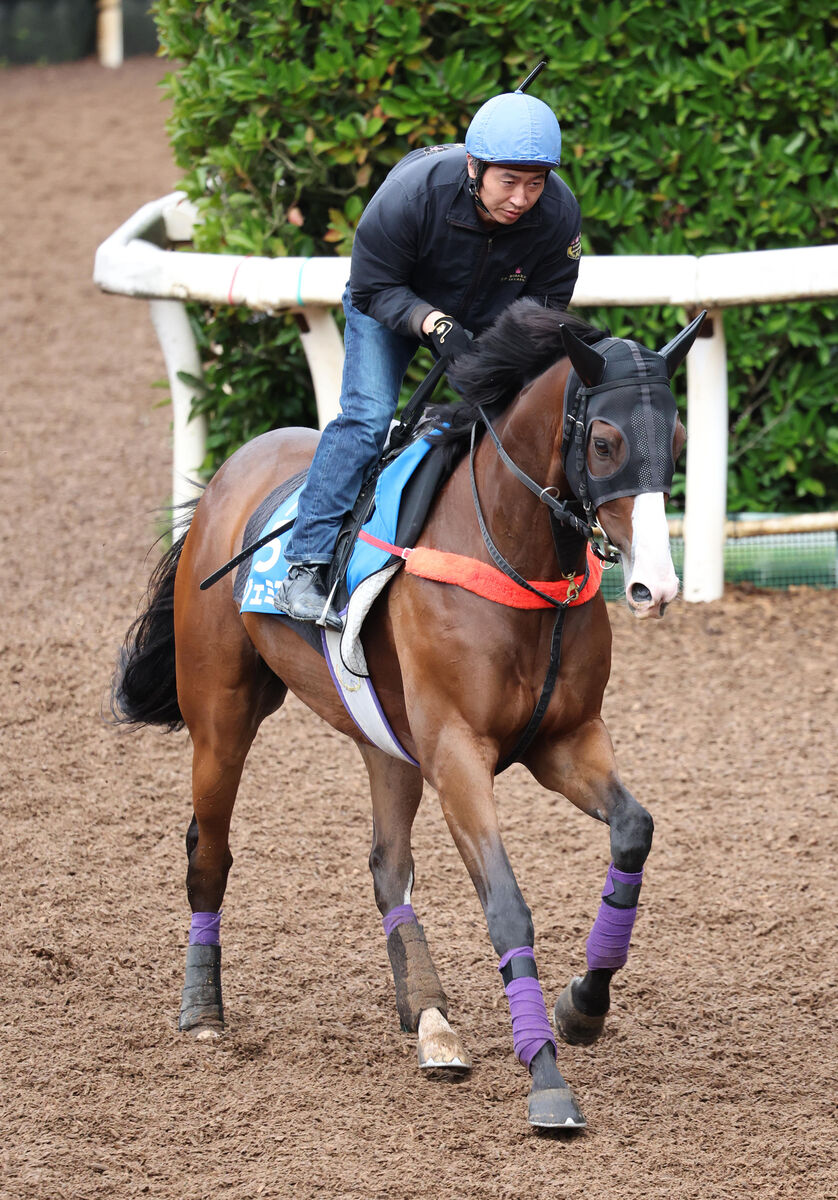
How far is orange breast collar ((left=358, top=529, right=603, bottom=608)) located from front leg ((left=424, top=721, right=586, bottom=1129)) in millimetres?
354

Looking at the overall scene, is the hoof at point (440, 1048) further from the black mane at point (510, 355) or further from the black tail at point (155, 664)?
the black mane at point (510, 355)

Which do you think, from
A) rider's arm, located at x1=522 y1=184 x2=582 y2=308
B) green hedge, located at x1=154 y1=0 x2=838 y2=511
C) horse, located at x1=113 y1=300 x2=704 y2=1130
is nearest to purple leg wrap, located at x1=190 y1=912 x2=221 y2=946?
horse, located at x1=113 y1=300 x2=704 y2=1130

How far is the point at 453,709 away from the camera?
3816 mm

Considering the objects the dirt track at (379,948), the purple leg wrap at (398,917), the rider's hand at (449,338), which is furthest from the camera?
the purple leg wrap at (398,917)

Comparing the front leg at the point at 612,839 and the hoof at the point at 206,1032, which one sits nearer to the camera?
the front leg at the point at 612,839

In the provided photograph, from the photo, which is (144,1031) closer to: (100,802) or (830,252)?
(100,802)

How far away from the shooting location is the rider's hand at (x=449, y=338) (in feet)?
12.7

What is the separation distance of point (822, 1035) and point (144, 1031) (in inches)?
78.4

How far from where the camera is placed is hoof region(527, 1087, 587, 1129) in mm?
3617

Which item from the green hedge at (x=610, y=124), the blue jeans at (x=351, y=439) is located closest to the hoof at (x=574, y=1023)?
the blue jeans at (x=351, y=439)

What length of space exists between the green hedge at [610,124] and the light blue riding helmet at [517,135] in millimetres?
3809

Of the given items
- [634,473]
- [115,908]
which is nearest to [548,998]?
[115,908]

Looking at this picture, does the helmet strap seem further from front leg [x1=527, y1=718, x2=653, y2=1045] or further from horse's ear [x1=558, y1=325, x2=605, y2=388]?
front leg [x1=527, y1=718, x2=653, y2=1045]

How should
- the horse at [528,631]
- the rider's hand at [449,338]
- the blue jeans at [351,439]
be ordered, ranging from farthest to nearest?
the blue jeans at [351,439]
the rider's hand at [449,338]
the horse at [528,631]
